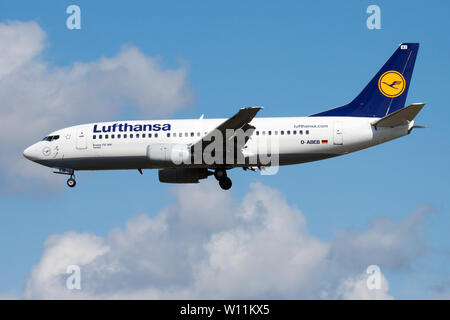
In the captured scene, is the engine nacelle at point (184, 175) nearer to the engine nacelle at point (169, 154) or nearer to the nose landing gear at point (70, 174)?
the engine nacelle at point (169, 154)

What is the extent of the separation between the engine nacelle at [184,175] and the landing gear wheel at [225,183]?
3.82 feet

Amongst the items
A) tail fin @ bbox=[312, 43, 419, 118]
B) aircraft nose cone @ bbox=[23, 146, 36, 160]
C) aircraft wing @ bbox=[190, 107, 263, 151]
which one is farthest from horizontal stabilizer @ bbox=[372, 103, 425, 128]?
aircraft nose cone @ bbox=[23, 146, 36, 160]

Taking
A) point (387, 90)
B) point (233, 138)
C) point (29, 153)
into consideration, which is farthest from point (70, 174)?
point (387, 90)

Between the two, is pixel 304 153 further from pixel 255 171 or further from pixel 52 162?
pixel 52 162

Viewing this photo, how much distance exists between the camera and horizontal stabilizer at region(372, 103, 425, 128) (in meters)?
38.0

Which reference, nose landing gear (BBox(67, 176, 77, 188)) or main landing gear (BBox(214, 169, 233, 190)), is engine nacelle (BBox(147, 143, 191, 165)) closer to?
main landing gear (BBox(214, 169, 233, 190))

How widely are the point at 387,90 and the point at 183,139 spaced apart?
1157cm

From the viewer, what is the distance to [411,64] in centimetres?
4325

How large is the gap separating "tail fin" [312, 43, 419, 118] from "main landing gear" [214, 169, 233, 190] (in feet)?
19.6

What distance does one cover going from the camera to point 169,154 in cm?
4103

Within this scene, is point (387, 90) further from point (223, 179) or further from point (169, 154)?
point (169, 154)

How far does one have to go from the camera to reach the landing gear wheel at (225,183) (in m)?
43.2
